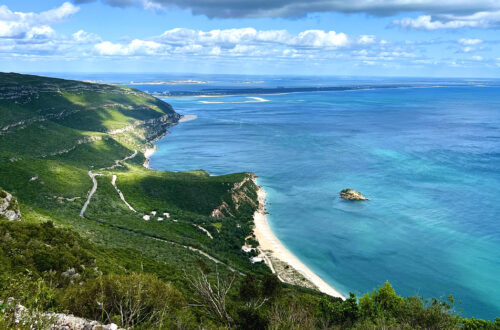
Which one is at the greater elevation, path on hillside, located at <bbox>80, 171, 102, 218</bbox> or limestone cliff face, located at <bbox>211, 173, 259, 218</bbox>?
path on hillside, located at <bbox>80, 171, 102, 218</bbox>

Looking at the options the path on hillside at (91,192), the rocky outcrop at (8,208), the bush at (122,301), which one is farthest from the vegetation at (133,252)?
the rocky outcrop at (8,208)

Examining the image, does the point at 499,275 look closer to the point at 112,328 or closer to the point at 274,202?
the point at 274,202

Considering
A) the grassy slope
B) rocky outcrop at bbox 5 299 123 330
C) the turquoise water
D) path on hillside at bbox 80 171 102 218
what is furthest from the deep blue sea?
rocky outcrop at bbox 5 299 123 330

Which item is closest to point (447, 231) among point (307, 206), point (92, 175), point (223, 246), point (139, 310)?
point (307, 206)

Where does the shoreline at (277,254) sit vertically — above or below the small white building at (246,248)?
below

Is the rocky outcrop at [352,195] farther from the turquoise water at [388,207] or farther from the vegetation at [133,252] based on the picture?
the vegetation at [133,252]

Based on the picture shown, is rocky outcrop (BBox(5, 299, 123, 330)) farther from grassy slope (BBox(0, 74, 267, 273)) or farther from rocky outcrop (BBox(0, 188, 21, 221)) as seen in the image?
grassy slope (BBox(0, 74, 267, 273))
